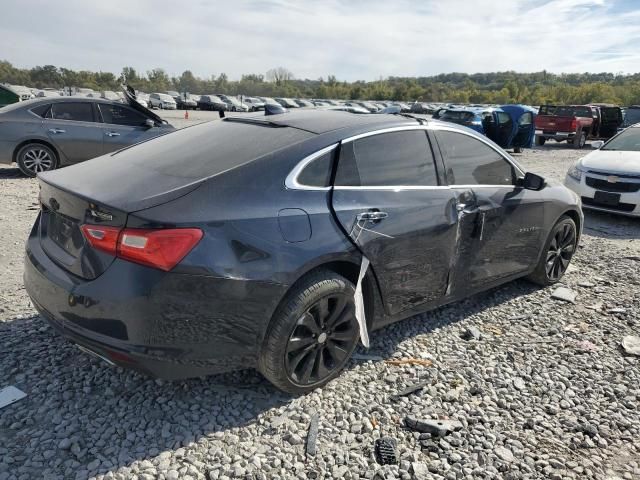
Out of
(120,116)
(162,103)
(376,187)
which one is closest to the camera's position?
(376,187)

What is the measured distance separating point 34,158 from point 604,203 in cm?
961

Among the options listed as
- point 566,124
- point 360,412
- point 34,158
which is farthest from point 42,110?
point 566,124

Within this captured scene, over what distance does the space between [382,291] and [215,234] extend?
125cm

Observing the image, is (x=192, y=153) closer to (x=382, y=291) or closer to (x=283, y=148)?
(x=283, y=148)

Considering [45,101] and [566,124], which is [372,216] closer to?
[45,101]

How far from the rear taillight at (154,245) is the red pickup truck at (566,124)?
21593 millimetres

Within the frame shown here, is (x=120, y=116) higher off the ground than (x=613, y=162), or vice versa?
(x=120, y=116)

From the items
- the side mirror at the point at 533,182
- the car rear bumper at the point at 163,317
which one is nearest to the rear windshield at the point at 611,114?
the side mirror at the point at 533,182

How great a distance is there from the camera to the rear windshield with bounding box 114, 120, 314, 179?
9.10 feet

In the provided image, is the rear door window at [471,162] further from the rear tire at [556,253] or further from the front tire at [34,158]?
the front tire at [34,158]

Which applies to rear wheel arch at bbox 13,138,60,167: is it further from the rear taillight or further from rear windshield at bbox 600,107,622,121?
rear windshield at bbox 600,107,622,121

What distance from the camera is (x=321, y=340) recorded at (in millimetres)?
2912

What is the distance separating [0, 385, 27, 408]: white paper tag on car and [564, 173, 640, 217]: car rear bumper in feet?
26.3

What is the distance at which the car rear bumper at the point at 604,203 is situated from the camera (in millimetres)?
7484
